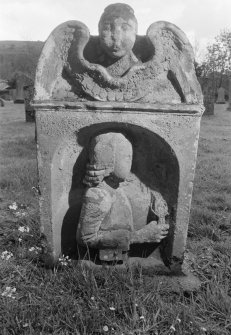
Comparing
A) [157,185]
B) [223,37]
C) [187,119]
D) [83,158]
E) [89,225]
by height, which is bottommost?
[89,225]

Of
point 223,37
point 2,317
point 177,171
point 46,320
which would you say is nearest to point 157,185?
point 177,171

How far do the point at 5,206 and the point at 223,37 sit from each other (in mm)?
29326

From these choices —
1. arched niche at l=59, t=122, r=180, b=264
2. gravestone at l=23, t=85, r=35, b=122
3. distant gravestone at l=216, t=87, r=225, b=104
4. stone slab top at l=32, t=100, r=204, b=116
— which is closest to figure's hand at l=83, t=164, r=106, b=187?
arched niche at l=59, t=122, r=180, b=264

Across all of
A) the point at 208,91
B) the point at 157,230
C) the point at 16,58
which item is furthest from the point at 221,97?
the point at 16,58

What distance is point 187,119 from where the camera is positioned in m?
2.30

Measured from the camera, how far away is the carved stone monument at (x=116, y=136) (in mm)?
2225

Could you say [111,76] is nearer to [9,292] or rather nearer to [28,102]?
[9,292]

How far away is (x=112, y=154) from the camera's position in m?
2.30

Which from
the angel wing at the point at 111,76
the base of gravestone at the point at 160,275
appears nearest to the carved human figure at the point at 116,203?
the base of gravestone at the point at 160,275

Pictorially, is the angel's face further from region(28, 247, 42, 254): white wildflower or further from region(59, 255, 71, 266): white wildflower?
region(28, 247, 42, 254): white wildflower

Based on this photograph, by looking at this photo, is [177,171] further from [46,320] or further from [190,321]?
[46,320]

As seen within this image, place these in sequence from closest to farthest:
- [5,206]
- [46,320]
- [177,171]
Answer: [46,320] < [177,171] < [5,206]

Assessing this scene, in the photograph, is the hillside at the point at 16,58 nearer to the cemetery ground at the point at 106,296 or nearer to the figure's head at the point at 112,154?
the cemetery ground at the point at 106,296

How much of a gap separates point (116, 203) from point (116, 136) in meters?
0.50
